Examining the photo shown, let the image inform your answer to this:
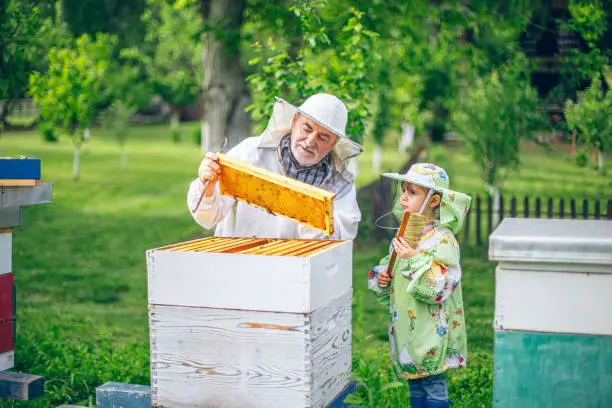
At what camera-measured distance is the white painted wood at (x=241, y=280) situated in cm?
269

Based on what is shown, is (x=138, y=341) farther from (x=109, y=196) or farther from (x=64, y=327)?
(x=109, y=196)

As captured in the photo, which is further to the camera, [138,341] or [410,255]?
[138,341]

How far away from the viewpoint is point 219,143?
25.0 feet

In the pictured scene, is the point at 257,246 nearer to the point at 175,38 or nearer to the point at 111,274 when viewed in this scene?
the point at 111,274

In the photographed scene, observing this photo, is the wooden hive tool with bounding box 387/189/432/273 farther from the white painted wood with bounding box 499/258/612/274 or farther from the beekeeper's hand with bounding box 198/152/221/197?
the beekeeper's hand with bounding box 198/152/221/197

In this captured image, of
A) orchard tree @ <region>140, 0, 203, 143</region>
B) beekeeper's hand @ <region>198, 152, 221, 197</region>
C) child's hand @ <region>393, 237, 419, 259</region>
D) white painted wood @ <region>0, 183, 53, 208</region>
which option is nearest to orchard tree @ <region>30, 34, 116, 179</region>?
orchard tree @ <region>140, 0, 203, 143</region>

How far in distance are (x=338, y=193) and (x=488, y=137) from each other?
653 cm

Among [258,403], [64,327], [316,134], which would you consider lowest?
[64,327]

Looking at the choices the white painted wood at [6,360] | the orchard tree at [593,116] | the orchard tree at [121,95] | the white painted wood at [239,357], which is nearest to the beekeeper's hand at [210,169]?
the white painted wood at [239,357]

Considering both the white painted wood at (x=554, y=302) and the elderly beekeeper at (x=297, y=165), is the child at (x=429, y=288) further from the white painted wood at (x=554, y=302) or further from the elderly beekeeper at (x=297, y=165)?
the white painted wood at (x=554, y=302)

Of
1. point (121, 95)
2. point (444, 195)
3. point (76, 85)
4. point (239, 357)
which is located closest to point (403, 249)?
point (444, 195)

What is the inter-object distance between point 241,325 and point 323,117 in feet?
3.72

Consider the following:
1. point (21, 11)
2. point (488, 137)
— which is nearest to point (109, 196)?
point (488, 137)

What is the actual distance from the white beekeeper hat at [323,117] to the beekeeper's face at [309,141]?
0.18 ft
